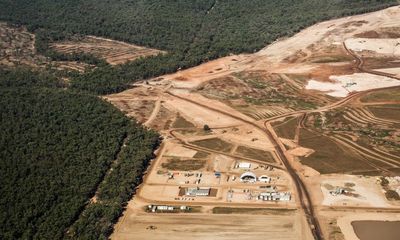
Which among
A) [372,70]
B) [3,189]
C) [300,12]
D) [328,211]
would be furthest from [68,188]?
[300,12]

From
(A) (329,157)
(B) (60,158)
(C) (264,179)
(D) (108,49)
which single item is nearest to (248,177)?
(C) (264,179)

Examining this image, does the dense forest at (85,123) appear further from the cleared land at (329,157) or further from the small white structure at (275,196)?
the cleared land at (329,157)

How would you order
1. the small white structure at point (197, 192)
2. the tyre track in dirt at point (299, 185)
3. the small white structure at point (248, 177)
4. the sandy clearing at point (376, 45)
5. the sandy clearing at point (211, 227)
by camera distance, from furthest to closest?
the sandy clearing at point (376, 45)
the small white structure at point (248, 177)
the small white structure at point (197, 192)
the tyre track in dirt at point (299, 185)
the sandy clearing at point (211, 227)

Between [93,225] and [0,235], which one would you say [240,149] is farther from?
[0,235]

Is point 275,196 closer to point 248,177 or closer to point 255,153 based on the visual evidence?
point 248,177

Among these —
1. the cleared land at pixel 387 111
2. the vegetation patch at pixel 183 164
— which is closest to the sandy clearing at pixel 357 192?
the vegetation patch at pixel 183 164

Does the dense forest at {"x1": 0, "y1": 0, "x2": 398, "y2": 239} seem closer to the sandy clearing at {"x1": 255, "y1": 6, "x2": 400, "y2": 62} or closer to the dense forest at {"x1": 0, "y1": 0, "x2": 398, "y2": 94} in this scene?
the dense forest at {"x1": 0, "y1": 0, "x2": 398, "y2": 94}

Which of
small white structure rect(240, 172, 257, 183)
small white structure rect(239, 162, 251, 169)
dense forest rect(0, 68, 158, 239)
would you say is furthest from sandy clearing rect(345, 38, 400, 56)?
small white structure rect(240, 172, 257, 183)
